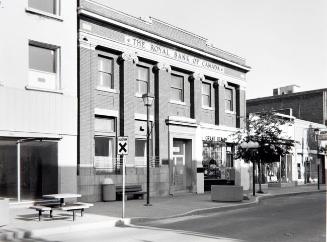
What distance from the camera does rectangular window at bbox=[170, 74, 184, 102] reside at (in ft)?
89.4

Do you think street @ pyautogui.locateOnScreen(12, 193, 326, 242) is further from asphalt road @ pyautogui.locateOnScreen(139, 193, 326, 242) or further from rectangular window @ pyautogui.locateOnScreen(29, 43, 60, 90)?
rectangular window @ pyautogui.locateOnScreen(29, 43, 60, 90)

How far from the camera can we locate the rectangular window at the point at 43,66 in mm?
18812

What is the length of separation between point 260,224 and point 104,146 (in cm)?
1052

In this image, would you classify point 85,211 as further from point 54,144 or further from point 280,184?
point 280,184

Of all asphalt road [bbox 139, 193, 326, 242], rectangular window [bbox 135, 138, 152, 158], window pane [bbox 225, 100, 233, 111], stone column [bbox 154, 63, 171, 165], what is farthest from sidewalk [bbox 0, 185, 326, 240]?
window pane [bbox 225, 100, 233, 111]

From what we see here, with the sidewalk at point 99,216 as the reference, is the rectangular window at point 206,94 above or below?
above

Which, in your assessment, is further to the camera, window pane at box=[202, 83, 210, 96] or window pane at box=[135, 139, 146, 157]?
window pane at box=[202, 83, 210, 96]

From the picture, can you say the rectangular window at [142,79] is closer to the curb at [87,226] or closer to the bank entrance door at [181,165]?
the bank entrance door at [181,165]

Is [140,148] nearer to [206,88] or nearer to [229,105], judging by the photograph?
[206,88]

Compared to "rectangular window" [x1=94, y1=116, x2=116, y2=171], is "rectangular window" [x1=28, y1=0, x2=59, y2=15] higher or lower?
higher

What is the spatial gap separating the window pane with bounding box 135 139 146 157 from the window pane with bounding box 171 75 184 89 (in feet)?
14.5

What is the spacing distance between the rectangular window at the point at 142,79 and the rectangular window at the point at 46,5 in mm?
6234

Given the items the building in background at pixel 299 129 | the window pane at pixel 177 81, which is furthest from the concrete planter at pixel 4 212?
the building in background at pixel 299 129

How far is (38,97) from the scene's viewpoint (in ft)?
61.2
